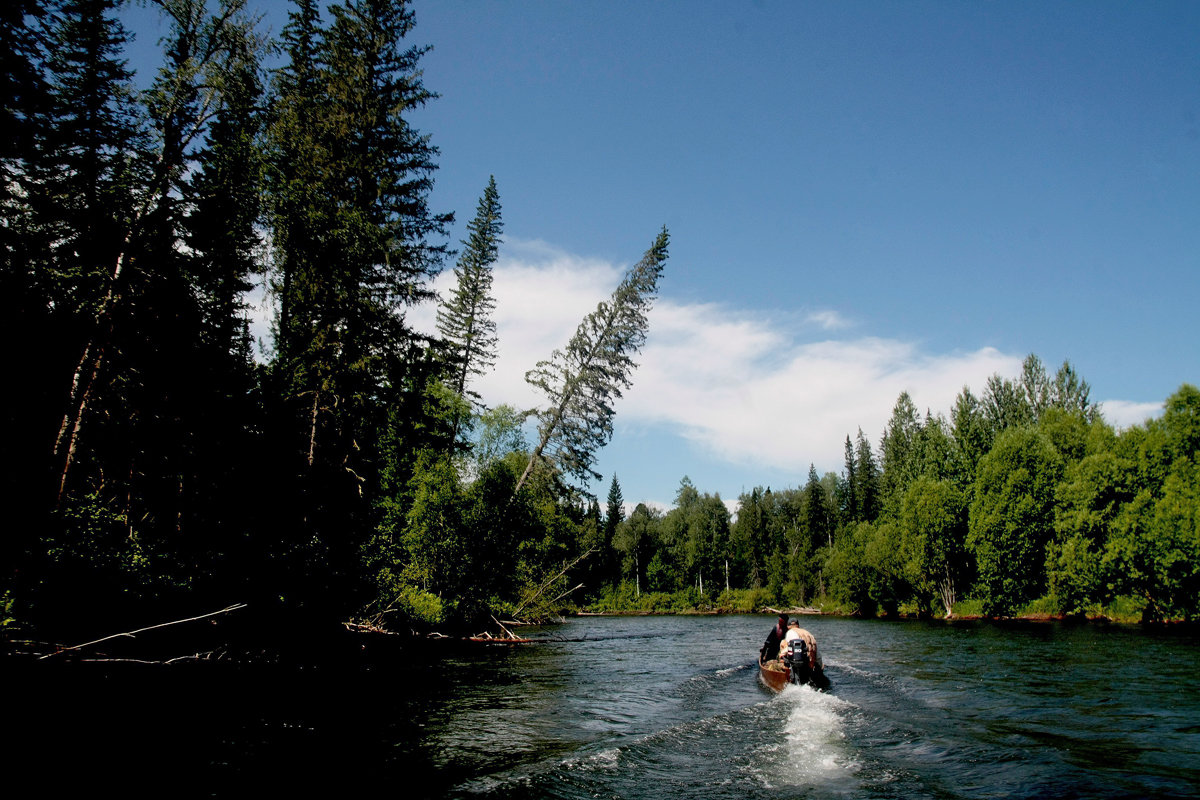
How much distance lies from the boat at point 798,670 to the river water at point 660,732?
1.31 feet

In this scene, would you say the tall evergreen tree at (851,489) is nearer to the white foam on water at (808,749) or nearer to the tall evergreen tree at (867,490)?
the tall evergreen tree at (867,490)

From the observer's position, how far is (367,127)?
1923 centimetres

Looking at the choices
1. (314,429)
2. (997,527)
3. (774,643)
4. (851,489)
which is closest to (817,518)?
(851,489)

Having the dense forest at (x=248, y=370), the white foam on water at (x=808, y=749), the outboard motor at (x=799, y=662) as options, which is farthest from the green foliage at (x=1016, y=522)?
the white foam on water at (x=808, y=749)

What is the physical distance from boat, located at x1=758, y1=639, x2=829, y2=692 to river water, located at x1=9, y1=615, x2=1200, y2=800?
0.40m

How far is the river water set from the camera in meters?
8.02

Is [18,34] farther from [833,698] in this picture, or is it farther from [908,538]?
[908,538]

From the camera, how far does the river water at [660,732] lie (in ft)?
26.3

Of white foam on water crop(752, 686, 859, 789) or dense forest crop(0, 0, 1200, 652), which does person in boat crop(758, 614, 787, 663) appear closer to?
white foam on water crop(752, 686, 859, 789)

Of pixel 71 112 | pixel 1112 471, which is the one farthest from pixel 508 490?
pixel 1112 471

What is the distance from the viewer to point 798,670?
54.0ft

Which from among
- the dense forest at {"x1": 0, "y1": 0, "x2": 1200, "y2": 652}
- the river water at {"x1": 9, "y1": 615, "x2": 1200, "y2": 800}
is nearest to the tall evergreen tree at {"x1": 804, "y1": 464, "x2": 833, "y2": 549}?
the dense forest at {"x1": 0, "y1": 0, "x2": 1200, "y2": 652}

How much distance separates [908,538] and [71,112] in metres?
58.5

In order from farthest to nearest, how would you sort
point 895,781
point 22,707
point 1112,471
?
1. point 1112,471
2. point 22,707
3. point 895,781
